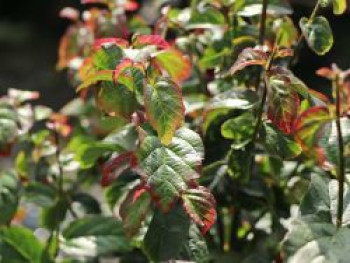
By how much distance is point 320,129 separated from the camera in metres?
1.08

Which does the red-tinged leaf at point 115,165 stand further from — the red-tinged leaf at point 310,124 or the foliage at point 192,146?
the red-tinged leaf at point 310,124

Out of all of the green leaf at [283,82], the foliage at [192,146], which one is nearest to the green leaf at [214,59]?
the foliage at [192,146]

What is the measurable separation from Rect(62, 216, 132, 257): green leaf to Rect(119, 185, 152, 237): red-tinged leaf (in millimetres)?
216

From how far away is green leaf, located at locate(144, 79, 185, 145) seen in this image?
3.05 ft

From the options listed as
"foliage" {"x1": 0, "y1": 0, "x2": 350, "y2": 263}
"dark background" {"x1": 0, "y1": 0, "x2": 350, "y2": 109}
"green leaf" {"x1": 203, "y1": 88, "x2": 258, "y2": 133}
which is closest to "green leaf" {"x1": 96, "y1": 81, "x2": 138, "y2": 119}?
"foliage" {"x1": 0, "y1": 0, "x2": 350, "y2": 263}

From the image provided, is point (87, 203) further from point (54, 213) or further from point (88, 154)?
point (88, 154)

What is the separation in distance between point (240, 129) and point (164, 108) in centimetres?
19

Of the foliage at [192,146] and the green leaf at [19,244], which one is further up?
the foliage at [192,146]

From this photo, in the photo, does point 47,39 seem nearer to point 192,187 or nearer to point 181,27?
point 181,27

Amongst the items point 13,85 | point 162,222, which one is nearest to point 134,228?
point 162,222

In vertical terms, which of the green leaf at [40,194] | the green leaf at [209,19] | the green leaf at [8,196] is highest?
the green leaf at [209,19]

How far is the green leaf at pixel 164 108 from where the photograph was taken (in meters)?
0.93

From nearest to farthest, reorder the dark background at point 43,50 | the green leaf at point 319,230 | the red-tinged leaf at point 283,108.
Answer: the green leaf at point 319,230, the red-tinged leaf at point 283,108, the dark background at point 43,50

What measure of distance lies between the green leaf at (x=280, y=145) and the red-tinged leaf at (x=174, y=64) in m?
0.15
